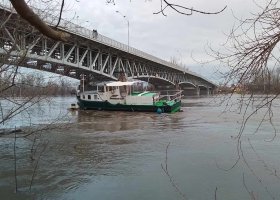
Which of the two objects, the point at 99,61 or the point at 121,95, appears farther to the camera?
the point at 99,61

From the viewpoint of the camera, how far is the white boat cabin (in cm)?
2831

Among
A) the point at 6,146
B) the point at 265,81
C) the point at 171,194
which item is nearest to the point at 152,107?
the point at 6,146

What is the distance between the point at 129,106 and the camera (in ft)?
92.9

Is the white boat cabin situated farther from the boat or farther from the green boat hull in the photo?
the green boat hull

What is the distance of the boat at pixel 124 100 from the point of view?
91.3 feet

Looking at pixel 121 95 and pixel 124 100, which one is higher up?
pixel 121 95

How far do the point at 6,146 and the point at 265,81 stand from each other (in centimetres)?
1097

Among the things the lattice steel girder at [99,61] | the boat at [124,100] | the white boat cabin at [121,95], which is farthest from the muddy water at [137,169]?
→ the white boat cabin at [121,95]

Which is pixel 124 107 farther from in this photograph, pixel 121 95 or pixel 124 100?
pixel 121 95

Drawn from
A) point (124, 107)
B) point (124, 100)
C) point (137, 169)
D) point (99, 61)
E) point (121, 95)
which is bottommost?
point (137, 169)

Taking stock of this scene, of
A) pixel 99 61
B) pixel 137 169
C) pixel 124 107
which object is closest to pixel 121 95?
pixel 124 107

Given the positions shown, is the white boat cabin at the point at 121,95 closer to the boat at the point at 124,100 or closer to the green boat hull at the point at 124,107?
the boat at the point at 124,100

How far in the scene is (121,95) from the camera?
100 ft

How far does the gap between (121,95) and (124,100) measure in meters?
1.33
